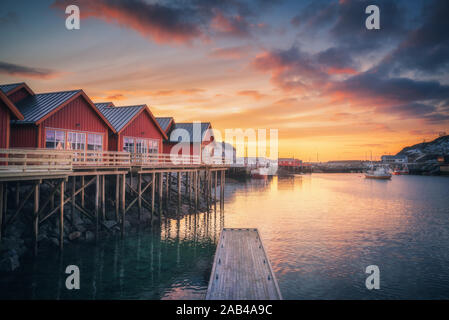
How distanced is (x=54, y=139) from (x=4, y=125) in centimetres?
362

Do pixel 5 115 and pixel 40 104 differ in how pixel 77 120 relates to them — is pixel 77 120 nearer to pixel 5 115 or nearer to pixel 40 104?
pixel 40 104

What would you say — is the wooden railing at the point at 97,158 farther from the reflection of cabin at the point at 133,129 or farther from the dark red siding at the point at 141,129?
the dark red siding at the point at 141,129

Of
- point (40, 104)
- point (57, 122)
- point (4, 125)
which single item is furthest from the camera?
point (40, 104)

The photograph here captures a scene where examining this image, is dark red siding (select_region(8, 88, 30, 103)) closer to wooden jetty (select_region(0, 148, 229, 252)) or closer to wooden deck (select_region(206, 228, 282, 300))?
wooden jetty (select_region(0, 148, 229, 252))

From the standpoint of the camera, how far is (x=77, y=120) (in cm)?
2178

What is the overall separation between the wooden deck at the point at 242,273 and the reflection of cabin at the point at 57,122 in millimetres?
13096

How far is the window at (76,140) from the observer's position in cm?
2122

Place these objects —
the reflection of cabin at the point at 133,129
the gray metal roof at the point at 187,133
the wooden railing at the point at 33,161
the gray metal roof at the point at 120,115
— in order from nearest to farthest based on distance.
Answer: the wooden railing at the point at 33,161 → the reflection of cabin at the point at 133,129 → the gray metal roof at the point at 120,115 → the gray metal roof at the point at 187,133

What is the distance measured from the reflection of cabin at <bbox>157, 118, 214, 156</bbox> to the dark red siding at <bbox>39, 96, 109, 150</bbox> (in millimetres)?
13580

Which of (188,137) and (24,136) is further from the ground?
(188,137)

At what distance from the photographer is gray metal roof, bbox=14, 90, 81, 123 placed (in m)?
19.2

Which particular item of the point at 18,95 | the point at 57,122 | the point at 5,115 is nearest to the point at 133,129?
the point at 57,122

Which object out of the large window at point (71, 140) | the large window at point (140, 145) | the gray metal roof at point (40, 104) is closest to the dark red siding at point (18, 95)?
the gray metal roof at point (40, 104)
